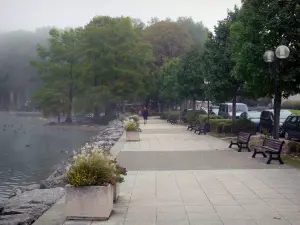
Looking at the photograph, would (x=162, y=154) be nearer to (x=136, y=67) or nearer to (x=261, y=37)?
(x=261, y=37)

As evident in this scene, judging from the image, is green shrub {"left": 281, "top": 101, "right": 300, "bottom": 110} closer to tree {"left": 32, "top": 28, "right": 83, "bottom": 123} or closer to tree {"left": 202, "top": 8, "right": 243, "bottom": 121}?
tree {"left": 202, "top": 8, "right": 243, "bottom": 121}

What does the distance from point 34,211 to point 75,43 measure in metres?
51.1

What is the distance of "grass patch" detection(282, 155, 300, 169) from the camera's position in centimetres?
1350

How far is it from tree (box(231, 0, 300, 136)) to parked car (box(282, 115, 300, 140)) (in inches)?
147

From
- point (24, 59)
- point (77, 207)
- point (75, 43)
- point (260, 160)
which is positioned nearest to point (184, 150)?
point (260, 160)

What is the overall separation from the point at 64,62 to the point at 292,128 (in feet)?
141

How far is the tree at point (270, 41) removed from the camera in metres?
16.3

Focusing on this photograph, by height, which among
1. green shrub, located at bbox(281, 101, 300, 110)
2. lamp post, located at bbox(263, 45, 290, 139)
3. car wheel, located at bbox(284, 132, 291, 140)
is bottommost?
car wheel, located at bbox(284, 132, 291, 140)

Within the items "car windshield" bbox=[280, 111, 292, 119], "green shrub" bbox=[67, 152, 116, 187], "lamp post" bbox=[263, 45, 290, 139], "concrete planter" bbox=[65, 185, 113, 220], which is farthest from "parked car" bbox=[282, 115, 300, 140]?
"concrete planter" bbox=[65, 185, 113, 220]

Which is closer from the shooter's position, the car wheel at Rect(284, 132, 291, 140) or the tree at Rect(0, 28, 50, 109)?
the car wheel at Rect(284, 132, 291, 140)

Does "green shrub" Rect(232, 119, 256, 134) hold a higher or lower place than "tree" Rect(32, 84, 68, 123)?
lower

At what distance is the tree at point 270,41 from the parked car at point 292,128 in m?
3.74

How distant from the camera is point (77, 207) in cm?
700

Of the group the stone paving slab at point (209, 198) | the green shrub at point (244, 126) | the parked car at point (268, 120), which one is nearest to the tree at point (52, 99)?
the parked car at point (268, 120)
